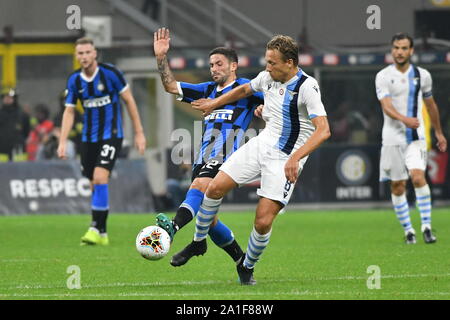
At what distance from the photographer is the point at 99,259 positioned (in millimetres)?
11828

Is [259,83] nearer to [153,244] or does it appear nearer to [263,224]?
[263,224]

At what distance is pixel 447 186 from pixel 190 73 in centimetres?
533

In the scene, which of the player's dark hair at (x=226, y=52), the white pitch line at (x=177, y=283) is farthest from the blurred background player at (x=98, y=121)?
the white pitch line at (x=177, y=283)

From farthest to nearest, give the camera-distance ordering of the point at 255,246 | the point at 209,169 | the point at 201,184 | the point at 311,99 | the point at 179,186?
the point at 179,186, the point at 209,169, the point at 201,184, the point at 255,246, the point at 311,99

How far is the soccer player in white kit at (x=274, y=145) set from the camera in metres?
9.10

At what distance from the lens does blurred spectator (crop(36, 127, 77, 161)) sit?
21.0m

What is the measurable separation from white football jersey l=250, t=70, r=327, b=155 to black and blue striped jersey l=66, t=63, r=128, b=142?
484 cm

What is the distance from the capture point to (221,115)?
10250 millimetres

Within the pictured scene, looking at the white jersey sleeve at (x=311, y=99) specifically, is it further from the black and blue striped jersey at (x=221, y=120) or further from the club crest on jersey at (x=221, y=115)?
the club crest on jersey at (x=221, y=115)

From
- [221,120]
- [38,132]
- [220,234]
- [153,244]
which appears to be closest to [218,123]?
[221,120]

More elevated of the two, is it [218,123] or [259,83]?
[259,83]

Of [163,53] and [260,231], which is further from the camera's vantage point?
[163,53]

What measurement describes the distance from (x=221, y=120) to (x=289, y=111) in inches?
43.1
